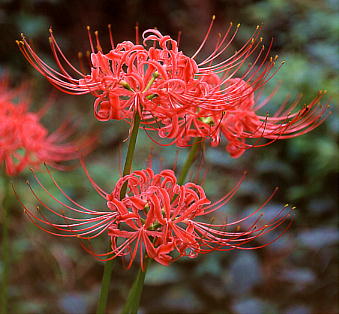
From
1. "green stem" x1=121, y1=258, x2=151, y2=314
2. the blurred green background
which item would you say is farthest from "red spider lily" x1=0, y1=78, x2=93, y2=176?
"green stem" x1=121, y1=258, x2=151, y2=314

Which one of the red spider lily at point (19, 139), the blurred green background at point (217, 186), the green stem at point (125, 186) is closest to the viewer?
the green stem at point (125, 186)

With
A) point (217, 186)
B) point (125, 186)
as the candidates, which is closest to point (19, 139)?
point (125, 186)

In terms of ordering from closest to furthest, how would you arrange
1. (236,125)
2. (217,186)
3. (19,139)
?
(236,125), (19,139), (217,186)

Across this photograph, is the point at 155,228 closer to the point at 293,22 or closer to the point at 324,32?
the point at 324,32

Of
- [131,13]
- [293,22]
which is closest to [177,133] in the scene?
[293,22]

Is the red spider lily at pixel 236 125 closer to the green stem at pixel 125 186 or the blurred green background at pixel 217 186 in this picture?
the green stem at pixel 125 186

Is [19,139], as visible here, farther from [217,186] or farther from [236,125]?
[217,186]

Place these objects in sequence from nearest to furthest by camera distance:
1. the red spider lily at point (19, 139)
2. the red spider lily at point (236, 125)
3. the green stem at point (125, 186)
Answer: the green stem at point (125, 186), the red spider lily at point (236, 125), the red spider lily at point (19, 139)

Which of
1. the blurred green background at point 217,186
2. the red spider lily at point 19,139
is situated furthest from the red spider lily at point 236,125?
the red spider lily at point 19,139

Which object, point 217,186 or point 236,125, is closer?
point 236,125

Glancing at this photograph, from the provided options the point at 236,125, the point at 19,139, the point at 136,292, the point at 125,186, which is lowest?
the point at 136,292
